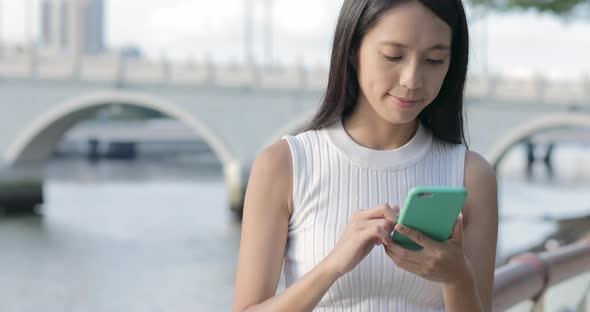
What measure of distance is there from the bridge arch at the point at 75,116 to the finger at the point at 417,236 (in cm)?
1844

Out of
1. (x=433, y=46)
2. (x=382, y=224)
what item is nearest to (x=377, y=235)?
(x=382, y=224)

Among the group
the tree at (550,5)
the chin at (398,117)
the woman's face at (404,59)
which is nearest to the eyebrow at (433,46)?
the woman's face at (404,59)

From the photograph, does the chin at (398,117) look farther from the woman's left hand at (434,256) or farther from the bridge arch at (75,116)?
the bridge arch at (75,116)

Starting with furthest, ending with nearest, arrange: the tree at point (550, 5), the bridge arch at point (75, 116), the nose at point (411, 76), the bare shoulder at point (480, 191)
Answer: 1. the bridge arch at point (75, 116)
2. the tree at point (550, 5)
3. the bare shoulder at point (480, 191)
4. the nose at point (411, 76)

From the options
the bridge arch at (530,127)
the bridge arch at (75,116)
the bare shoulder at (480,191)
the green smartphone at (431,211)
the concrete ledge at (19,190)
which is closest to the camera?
the green smartphone at (431,211)

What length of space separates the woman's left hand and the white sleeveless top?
104 millimetres

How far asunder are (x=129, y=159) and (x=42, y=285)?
27.0m

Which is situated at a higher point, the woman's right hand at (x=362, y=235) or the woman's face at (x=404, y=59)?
the woman's face at (x=404, y=59)

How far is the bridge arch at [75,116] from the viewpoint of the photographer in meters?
18.9

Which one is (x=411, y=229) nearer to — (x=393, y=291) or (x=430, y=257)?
(x=430, y=257)

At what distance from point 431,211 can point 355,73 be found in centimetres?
34

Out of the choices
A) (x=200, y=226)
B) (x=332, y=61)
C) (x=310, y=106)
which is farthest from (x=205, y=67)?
(x=332, y=61)

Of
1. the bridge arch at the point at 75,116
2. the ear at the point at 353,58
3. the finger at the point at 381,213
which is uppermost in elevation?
the ear at the point at 353,58

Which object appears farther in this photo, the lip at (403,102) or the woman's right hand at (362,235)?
the lip at (403,102)
